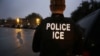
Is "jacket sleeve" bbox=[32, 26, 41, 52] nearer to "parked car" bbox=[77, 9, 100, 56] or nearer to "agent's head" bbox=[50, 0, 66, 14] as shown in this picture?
"agent's head" bbox=[50, 0, 66, 14]

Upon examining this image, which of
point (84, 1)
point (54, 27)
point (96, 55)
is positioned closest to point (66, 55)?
point (54, 27)

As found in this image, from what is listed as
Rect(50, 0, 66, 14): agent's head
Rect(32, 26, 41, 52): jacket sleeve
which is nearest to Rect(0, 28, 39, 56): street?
Rect(32, 26, 41, 52): jacket sleeve

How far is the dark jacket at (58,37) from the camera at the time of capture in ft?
12.7

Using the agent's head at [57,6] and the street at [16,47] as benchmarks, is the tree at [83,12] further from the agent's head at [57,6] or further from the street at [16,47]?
the agent's head at [57,6]

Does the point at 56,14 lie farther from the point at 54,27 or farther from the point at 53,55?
the point at 53,55

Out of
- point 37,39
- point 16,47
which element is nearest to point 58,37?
point 37,39

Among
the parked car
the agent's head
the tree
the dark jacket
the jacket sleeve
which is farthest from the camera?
the tree

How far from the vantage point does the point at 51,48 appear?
3.90 meters

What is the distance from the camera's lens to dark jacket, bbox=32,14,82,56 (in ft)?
12.7

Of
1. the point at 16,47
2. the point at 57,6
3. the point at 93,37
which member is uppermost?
the point at 57,6

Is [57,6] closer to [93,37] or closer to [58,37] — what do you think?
[58,37]

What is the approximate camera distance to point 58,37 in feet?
12.8

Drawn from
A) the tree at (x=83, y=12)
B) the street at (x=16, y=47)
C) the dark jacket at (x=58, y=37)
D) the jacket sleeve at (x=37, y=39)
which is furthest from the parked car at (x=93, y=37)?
the street at (x=16, y=47)

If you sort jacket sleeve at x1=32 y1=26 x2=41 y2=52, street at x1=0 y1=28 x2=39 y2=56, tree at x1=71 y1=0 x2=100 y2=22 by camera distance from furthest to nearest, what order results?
tree at x1=71 y1=0 x2=100 y2=22, street at x1=0 y1=28 x2=39 y2=56, jacket sleeve at x1=32 y1=26 x2=41 y2=52
